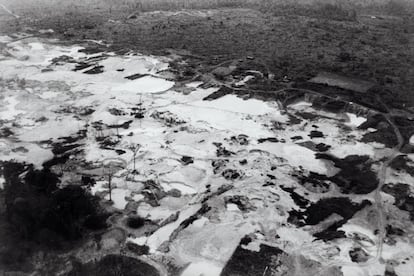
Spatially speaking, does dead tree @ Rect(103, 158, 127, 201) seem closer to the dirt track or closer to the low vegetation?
the low vegetation

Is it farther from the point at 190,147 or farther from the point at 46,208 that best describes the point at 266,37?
the point at 46,208

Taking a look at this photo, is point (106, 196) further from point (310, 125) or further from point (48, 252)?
point (310, 125)

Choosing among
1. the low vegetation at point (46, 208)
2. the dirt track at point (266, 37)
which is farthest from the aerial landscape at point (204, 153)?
the dirt track at point (266, 37)

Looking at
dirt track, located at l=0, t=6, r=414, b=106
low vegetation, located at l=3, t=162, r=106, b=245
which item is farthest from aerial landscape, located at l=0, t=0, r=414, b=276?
dirt track, located at l=0, t=6, r=414, b=106

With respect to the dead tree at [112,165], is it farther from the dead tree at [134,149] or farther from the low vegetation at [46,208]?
the low vegetation at [46,208]

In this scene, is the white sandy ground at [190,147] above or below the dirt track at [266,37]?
below

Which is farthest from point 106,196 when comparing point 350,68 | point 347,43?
point 347,43
